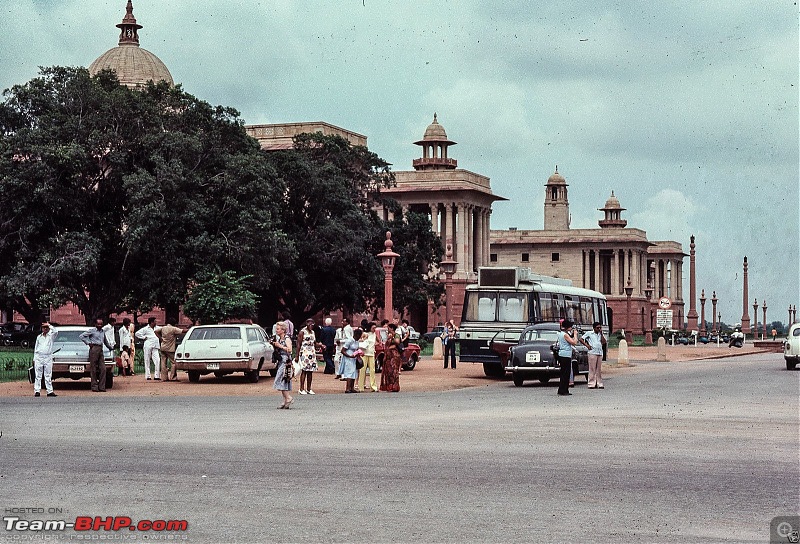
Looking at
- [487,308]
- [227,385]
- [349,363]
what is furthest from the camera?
[487,308]

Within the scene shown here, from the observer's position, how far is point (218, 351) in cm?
3406

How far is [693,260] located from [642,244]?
191 ft

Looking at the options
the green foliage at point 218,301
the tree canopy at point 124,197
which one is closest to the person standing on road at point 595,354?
the green foliage at point 218,301

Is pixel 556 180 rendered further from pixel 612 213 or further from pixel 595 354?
pixel 595 354

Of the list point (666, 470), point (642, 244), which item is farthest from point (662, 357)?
point (642, 244)

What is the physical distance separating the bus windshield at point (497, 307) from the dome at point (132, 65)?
53.9 m

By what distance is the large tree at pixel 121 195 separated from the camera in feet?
178

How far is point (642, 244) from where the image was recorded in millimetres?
150375

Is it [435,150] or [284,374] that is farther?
[435,150]

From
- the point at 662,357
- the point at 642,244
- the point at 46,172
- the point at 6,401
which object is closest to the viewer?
the point at 6,401

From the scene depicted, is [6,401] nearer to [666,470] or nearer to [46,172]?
[666,470]

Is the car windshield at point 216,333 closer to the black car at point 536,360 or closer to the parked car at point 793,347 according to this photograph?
the black car at point 536,360

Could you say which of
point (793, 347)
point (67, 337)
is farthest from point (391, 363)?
point (793, 347)

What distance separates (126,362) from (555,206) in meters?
126
